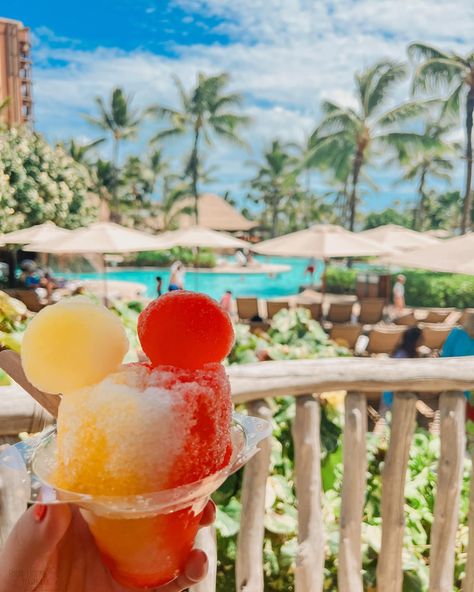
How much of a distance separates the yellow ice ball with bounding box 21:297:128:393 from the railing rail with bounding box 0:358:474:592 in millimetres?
780

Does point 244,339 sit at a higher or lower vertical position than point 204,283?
higher

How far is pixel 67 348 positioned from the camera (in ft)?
2.14

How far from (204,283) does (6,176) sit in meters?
10.9

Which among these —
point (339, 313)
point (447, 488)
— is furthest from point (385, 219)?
point (447, 488)

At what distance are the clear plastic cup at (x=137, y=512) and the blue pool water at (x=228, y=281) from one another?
71.0 ft

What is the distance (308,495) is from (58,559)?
3.07 ft

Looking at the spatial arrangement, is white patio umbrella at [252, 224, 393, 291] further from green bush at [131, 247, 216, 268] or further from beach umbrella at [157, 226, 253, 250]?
green bush at [131, 247, 216, 268]

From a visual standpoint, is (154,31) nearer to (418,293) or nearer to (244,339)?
(418,293)

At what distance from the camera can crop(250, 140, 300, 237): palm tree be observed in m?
44.5

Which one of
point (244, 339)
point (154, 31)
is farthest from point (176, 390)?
point (154, 31)

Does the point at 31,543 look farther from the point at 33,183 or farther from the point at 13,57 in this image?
the point at 13,57

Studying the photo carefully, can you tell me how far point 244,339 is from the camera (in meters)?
4.30

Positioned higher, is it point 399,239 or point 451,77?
point 451,77

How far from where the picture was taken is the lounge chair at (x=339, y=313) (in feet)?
39.0
